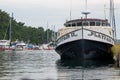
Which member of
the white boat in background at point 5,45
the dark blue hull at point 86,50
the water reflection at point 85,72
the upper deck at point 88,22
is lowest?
the water reflection at point 85,72

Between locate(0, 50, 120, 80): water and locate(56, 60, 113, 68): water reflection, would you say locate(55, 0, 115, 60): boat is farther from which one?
locate(0, 50, 120, 80): water

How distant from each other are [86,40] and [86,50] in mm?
1165

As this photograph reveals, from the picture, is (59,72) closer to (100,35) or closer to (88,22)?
(100,35)

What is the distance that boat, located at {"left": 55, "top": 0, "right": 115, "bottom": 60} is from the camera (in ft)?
181

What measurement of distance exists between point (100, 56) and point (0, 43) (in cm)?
9368

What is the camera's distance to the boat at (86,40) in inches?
2167

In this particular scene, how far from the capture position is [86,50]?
55250mm

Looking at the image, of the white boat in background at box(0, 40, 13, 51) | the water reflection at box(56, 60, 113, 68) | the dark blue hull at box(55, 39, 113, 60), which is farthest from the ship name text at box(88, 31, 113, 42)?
the white boat in background at box(0, 40, 13, 51)

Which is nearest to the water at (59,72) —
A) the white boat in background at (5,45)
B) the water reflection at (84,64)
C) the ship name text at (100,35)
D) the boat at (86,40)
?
the water reflection at (84,64)

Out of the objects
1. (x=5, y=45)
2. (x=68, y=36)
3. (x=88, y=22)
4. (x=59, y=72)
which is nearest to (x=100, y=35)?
(x=68, y=36)

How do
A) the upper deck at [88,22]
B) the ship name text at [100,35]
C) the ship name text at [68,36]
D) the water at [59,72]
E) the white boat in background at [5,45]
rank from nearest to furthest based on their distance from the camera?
the water at [59,72] < the ship name text at [100,35] < the ship name text at [68,36] < the upper deck at [88,22] < the white boat in background at [5,45]

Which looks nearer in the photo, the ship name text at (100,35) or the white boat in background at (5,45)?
the ship name text at (100,35)

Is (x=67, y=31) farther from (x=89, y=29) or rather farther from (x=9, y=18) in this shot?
(x=9, y=18)

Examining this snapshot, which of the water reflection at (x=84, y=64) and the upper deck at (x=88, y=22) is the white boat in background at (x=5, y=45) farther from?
the water reflection at (x=84, y=64)
